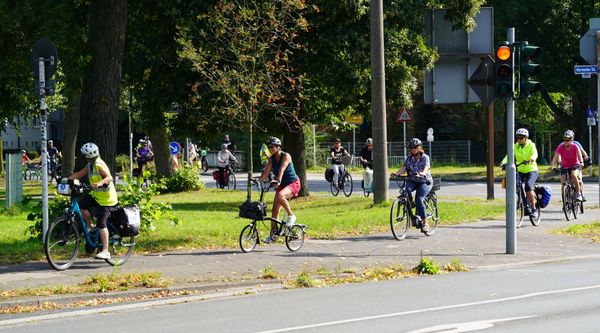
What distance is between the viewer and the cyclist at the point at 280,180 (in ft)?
53.8

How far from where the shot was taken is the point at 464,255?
1603 centimetres

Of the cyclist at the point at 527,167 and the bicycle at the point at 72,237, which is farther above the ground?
the cyclist at the point at 527,167

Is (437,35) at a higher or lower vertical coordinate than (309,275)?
higher

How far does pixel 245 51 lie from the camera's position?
24250 mm

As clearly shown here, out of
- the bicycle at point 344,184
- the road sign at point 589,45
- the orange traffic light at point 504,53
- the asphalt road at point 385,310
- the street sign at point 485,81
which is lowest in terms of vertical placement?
the asphalt road at point 385,310

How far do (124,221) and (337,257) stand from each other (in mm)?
3136

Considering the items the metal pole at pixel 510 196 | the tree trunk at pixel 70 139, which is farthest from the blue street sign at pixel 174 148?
the metal pole at pixel 510 196

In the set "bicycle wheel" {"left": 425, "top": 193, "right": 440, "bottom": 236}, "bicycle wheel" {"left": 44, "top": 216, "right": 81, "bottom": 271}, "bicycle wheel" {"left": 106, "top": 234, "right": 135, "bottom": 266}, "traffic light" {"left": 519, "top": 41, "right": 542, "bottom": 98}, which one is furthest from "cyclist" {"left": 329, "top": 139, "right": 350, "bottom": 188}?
"bicycle wheel" {"left": 44, "top": 216, "right": 81, "bottom": 271}

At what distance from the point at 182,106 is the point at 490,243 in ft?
40.0

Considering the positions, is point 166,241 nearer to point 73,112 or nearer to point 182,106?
point 182,106

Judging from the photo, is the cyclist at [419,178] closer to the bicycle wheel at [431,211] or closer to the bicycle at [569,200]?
the bicycle wheel at [431,211]

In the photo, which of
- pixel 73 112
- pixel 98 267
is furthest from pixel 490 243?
pixel 73 112

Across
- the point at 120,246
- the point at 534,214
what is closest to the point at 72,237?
the point at 120,246

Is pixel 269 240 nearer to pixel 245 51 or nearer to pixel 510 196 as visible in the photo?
pixel 510 196
